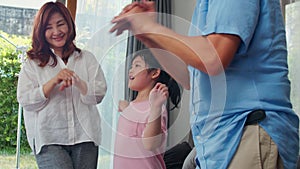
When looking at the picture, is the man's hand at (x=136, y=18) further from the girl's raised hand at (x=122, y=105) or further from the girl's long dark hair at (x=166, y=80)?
the girl's raised hand at (x=122, y=105)

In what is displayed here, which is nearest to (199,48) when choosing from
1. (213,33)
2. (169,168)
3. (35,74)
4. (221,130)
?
(213,33)

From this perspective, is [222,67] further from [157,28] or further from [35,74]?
[35,74]

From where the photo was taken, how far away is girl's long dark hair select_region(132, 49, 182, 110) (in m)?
1.02

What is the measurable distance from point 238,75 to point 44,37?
1.20 meters

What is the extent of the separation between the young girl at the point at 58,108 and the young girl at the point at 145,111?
41 cm

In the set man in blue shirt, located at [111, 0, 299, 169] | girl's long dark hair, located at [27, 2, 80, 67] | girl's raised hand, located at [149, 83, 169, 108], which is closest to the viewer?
man in blue shirt, located at [111, 0, 299, 169]

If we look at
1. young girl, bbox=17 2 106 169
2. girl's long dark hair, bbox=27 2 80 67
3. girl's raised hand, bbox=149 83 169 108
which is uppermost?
girl's long dark hair, bbox=27 2 80 67

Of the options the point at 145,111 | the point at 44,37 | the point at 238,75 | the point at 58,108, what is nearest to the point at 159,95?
the point at 145,111

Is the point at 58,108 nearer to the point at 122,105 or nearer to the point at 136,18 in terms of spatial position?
the point at 122,105

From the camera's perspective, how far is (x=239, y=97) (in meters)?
0.77

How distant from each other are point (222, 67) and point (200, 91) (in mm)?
88

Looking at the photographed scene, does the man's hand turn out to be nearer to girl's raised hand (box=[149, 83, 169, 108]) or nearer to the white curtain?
the white curtain

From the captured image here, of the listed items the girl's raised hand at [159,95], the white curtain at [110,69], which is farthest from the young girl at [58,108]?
the girl's raised hand at [159,95]

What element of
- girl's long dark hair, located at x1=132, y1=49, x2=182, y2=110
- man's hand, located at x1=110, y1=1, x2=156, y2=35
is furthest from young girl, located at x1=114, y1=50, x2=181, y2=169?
man's hand, located at x1=110, y1=1, x2=156, y2=35
